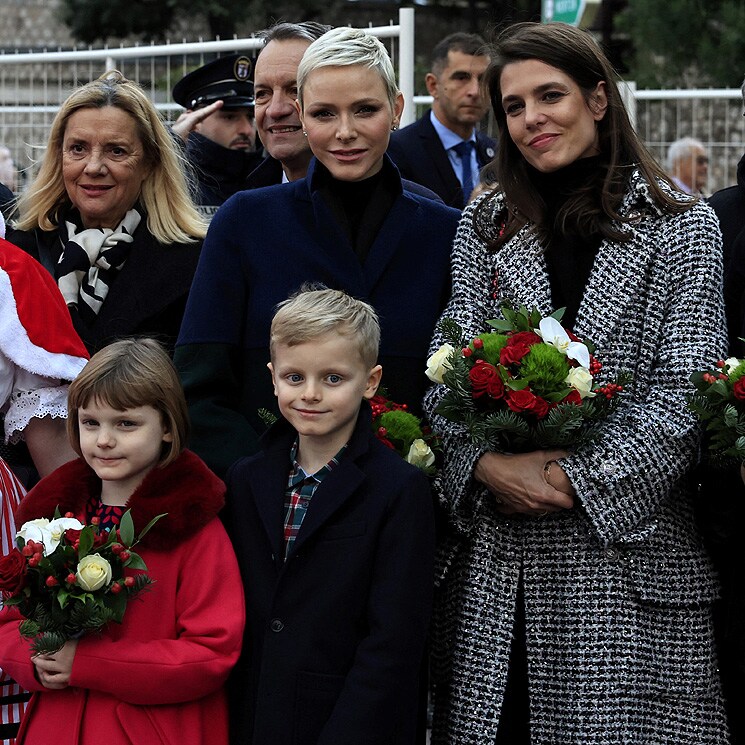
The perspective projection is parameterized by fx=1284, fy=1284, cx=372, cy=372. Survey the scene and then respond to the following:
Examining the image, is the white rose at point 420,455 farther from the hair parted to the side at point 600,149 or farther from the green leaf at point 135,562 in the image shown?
the green leaf at point 135,562

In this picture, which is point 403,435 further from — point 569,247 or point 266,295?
point 569,247

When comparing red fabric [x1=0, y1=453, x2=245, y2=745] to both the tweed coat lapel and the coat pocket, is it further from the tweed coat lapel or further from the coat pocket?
the tweed coat lapel

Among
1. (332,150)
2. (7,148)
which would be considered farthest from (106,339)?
(7,148)

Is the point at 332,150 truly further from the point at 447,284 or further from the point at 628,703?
the point at 628,703

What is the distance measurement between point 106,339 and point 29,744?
1448 mm

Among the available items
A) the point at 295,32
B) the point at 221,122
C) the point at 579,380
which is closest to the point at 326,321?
the point at 579,380

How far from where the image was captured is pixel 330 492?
3158mm

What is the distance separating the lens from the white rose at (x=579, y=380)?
312 centimetres

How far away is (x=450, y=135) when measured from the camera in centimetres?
792

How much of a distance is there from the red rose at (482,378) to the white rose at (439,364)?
4.0 inches

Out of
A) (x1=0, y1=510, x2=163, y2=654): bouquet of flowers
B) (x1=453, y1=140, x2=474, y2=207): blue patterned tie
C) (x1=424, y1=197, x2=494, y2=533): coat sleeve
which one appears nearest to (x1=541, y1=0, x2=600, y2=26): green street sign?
(x1=453, y1=140, x2=474, y2=207): blue patterned tie

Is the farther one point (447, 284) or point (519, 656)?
point (447, 284)

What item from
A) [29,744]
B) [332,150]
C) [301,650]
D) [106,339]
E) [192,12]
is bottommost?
[29,744]

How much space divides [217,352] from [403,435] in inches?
22.7
